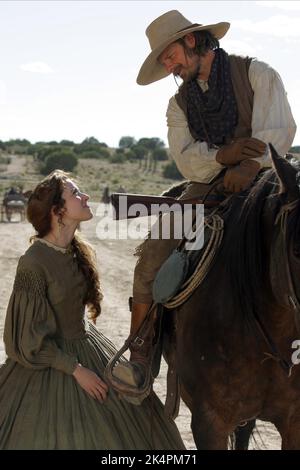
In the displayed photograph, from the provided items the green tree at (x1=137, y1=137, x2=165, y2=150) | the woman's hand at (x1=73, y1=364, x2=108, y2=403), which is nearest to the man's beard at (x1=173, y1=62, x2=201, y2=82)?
the woman's hand at (x1=73, y1=364, x2=108, y2=403)

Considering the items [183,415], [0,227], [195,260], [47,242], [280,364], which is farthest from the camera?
[0,227]

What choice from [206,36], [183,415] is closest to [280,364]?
[206,36]

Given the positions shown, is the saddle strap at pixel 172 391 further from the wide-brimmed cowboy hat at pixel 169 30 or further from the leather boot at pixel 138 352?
the wide-brimmed cowboy hat at pixel 169 30

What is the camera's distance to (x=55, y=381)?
4.52 metres

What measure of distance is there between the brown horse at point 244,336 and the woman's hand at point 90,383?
0.50m

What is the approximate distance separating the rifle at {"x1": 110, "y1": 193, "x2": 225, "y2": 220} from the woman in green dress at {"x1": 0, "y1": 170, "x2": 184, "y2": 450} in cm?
21

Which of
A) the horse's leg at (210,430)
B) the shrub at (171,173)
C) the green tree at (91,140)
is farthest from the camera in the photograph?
the green tree at (91,140)

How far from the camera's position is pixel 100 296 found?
494cm

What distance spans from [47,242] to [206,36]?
1.56 metres

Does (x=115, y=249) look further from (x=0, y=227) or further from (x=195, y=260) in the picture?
(x=195, y=260)

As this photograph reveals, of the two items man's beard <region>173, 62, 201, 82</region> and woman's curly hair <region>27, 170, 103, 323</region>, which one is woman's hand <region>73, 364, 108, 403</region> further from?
man's beard <region>173, 62, 201, 82</region>

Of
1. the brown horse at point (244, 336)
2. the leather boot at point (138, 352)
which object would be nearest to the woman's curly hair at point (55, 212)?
the leather boot at point (138, 352)

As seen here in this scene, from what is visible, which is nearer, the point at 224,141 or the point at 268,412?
the point at 268,412

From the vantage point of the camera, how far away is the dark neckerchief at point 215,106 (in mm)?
4723
